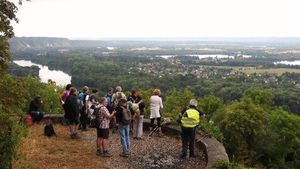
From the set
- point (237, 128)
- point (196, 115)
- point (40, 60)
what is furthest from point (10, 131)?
point (40, 60)

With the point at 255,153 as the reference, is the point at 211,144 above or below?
above

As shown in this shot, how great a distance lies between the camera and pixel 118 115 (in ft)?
37.8

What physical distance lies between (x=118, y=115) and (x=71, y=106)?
209 centimetres

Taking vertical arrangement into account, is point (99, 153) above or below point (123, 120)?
below

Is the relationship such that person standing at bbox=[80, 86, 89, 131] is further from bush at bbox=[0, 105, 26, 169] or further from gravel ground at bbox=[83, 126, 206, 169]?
bush at bbox=[0, 105, 26, 169]

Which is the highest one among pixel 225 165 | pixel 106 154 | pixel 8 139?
pixel 8 139

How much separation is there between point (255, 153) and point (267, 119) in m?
4.70

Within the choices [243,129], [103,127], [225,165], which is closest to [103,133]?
[103,127]

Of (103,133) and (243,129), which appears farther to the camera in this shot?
(243,129)

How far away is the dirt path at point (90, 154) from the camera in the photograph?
10789 mm

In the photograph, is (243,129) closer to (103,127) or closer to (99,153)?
(99,153)

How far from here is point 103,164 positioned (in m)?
10.9

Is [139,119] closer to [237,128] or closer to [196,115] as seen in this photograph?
[196,115]

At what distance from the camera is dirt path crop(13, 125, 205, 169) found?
35.4 feet
